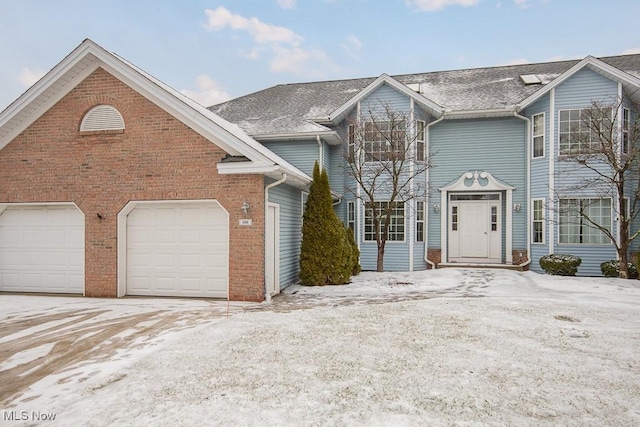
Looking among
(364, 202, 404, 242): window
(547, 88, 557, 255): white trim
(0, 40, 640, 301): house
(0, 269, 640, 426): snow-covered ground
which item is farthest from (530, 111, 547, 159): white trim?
(0, 269, 640, 426): snow-covered ground

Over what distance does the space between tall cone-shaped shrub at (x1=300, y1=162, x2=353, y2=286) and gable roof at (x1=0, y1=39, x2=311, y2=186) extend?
1.49 meters

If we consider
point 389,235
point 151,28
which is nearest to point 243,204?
point 389,235

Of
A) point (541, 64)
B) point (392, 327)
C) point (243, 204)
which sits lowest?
point (392, 327)

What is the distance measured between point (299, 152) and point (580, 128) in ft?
30.5

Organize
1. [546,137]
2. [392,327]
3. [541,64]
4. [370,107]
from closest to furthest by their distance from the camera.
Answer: [392,327] < [546,137] < [370,107] < [541,64]

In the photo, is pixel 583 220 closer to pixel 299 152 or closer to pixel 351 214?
pixel 351 214

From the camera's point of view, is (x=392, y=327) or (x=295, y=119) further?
(x=295, y=119)

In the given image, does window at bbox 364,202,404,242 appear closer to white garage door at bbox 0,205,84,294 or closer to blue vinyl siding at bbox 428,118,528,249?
blue vinyl siding at bbox 428,118,528,249

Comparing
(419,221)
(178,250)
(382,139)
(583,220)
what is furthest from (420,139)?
(178,250)

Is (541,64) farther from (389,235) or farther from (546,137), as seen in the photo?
(389,235)

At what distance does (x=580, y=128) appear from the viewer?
13289 mm

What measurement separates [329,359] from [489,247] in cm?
1178

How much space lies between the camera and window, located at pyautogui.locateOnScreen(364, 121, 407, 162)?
14055 millimetres

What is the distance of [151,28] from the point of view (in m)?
19.4
